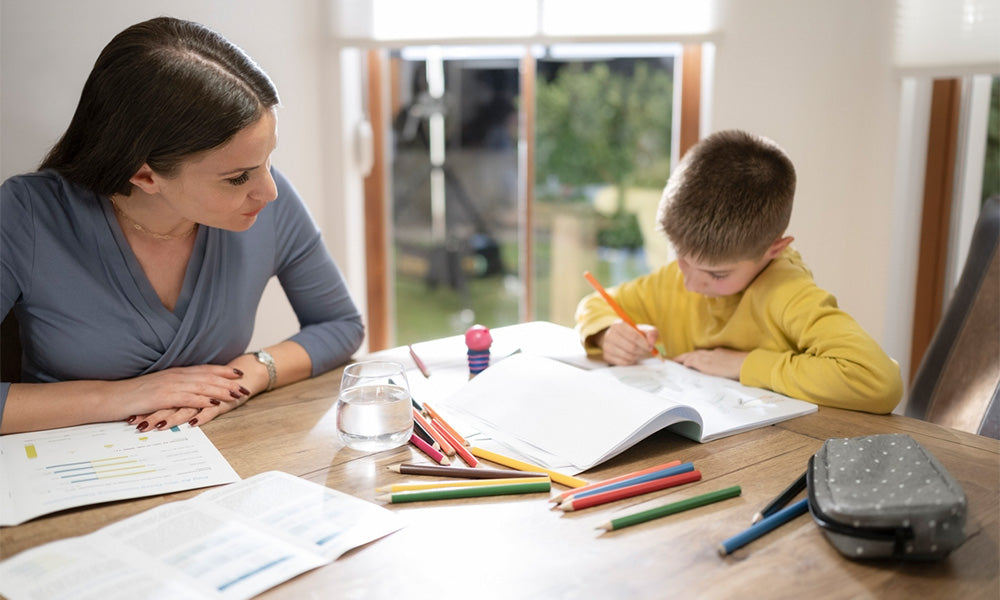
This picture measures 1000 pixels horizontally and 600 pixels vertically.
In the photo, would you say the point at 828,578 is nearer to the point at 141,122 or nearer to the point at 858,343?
the point at 858,343

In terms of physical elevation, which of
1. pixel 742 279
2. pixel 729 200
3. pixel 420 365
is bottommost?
pixel 420 365

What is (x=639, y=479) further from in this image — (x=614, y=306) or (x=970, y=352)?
(x=970, y=352)

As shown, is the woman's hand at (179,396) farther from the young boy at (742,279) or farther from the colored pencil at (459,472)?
the young boy at (742,279)

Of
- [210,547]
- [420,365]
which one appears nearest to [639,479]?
[210,547]

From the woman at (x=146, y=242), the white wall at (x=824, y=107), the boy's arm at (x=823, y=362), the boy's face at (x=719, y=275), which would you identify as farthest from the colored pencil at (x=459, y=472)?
the white wall at (x=824, y=107)

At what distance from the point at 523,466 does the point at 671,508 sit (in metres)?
0.19

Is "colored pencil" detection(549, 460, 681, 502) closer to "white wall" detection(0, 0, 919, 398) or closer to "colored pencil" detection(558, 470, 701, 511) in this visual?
"colored pencil" detection(558, 470, 701, 511)

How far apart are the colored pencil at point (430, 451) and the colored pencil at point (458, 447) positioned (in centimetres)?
2

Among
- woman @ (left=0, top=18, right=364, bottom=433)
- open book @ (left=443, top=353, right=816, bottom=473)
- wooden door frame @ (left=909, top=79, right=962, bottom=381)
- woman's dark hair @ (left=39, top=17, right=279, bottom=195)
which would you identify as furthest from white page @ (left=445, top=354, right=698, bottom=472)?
wooden door frame @ (left=909, top=79, right=962, bottom=381)

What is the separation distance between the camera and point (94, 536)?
80cm

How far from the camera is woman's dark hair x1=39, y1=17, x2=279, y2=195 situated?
3.76 feet

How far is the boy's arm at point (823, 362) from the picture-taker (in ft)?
3.87

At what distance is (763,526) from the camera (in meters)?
0.82

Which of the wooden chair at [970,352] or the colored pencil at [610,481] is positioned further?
the wooden chair at [970,352]
